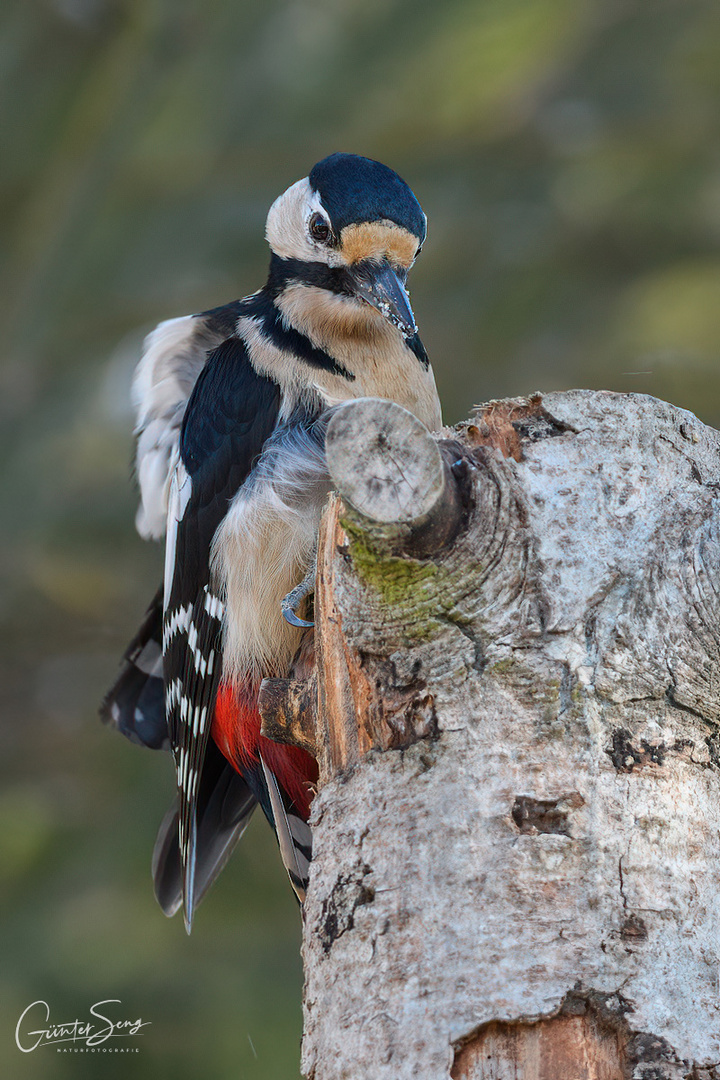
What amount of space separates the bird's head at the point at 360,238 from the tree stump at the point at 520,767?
824 mm

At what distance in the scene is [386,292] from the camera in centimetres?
218

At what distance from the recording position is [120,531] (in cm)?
465

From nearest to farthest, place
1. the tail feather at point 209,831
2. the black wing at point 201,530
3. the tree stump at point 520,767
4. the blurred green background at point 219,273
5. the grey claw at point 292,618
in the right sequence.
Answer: the tree stump at point 520,767 < the grey claw at point 292,618 < the black wing at point 201,530 < the tail feather at point 209,831 < the blurred green background at point 219,273

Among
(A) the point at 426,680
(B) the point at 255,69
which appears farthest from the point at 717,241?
(A) the point at 426,680

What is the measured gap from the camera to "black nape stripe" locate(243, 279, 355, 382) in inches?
91.3

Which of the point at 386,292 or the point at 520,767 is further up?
the point at 386,292

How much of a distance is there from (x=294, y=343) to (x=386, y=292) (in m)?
0.25

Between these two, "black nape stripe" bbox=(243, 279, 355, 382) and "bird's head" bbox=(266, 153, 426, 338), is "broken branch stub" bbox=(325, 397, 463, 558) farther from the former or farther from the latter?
"black nape stripe" bbox=(243, 279, 355, 382)

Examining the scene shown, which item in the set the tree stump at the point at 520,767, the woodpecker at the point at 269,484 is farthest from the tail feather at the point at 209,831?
the tree stump at the point at 520,767

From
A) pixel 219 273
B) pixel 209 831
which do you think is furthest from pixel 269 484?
pixel 219 273

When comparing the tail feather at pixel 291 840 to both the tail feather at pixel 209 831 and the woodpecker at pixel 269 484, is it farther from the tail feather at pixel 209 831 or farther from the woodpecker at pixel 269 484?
the tail feather at pixel 209 831

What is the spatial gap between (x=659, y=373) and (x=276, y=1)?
2517mm

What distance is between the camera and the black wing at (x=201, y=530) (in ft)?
7.52

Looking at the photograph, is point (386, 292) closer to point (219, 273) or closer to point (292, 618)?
point (292, 618)
